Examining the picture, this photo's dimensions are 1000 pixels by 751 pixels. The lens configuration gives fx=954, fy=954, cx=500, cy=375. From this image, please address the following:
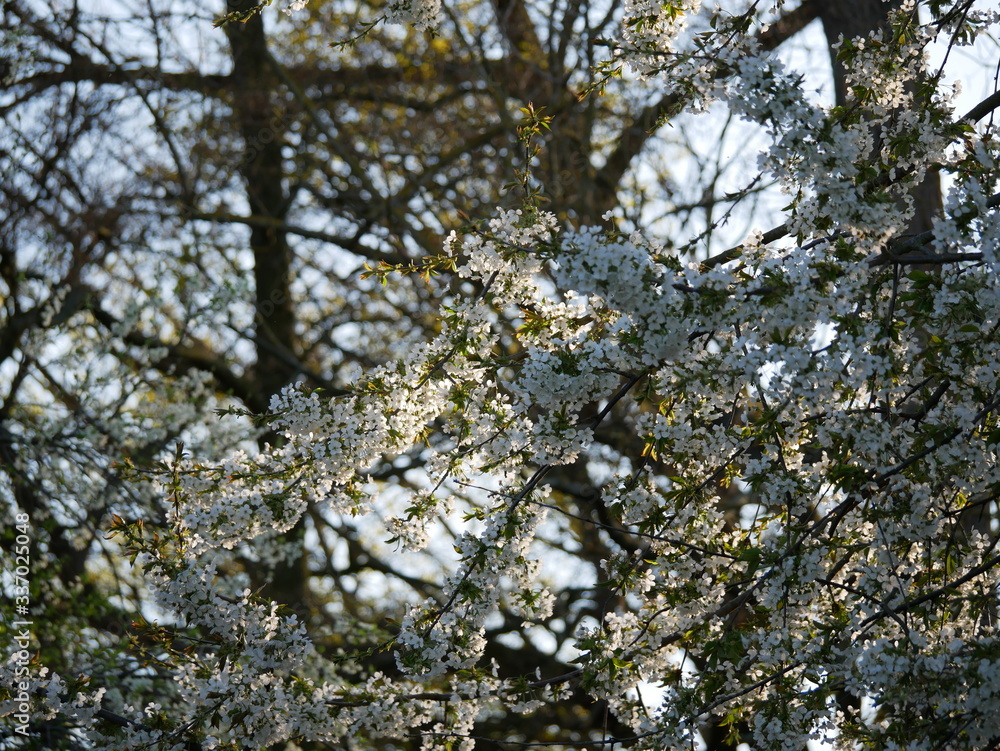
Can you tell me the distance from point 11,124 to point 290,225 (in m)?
2.50

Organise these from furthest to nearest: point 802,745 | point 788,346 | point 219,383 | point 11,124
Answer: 1. point 219,383
2. point 11,124
3. point 802,745
4. point 788,346

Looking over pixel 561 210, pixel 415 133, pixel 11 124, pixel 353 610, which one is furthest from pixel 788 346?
pixel 353 610

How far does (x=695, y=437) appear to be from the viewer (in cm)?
360

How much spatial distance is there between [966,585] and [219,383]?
300 inches

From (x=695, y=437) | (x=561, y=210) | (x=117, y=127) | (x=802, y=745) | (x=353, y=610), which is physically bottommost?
(x=802, y=745)

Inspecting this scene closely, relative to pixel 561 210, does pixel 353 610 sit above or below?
below

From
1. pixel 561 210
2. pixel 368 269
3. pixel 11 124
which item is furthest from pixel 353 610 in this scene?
pixel 368 269

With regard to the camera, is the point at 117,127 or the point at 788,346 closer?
the point at 788,346

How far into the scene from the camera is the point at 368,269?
3.82 m

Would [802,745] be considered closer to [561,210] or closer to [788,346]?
[788,346]

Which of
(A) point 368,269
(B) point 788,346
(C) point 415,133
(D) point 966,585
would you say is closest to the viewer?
(B) point 788,346

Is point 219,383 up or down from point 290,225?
down

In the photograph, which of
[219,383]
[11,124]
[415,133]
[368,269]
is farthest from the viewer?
[219,383]

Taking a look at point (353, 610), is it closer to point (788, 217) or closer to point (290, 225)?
point (290, 225)
